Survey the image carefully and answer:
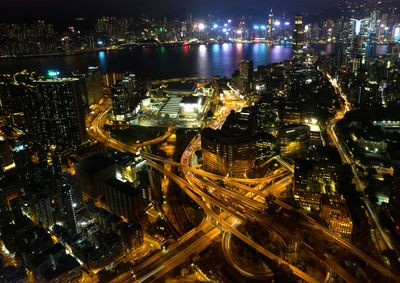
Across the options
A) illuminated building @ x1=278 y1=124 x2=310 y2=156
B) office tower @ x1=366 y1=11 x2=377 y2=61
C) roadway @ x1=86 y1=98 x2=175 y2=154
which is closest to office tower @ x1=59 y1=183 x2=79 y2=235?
roadway @ x1=86 y1=98 x2=175 y2=154

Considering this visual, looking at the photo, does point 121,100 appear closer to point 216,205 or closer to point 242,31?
point 216,205

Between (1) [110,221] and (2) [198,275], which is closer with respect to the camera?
(2) [198,275]

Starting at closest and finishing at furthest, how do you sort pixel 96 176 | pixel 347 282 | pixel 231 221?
pixel 347 282, pixel 231 221, pixel 96 176

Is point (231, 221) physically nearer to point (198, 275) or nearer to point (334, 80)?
point (198, 275)

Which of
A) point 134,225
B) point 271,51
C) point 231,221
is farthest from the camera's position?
point 271,51

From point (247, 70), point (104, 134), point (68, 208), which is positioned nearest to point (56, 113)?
point (104, 134)

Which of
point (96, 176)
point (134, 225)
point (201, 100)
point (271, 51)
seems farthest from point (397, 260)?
point (271, 51)

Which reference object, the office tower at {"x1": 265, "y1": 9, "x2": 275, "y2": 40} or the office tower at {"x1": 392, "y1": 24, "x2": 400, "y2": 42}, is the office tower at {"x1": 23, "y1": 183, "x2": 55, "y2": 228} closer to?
the office tower at {"x1": 392, "y1": 24, "x2": 400, "y2": 42}

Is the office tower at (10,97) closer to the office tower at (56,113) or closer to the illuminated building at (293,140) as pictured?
the office tower at (56,113)
